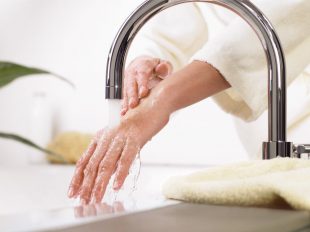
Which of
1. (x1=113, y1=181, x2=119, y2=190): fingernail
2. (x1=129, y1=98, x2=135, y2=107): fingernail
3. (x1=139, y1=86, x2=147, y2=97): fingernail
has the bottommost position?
(x1=113, y1=181, x2=119, y2=190): fingernail

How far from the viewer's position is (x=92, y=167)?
3.01 feet

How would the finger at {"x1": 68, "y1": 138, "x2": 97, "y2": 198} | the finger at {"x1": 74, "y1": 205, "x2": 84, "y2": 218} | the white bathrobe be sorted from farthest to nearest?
the white bathrobe < the finger at {"x1": 68, "y1": 138, "x2": 97, "y2": 198} < the finger at {"x1": 74, "y1": 205, "x2": 84, "y2": 218}

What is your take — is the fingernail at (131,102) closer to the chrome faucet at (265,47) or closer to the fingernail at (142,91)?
the fingernail at (142,91)

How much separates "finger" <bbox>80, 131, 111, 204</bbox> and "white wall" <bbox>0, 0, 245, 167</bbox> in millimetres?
983

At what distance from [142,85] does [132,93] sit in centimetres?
2

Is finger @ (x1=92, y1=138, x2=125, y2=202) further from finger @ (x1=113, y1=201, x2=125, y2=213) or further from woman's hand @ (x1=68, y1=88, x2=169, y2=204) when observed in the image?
finger @ (x1=113, y1=201, x2=125, y2=213)

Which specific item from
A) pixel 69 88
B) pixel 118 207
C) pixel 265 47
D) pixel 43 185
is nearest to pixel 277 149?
pixel 265 47

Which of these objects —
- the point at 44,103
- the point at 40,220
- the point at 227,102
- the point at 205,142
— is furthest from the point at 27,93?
the point at 40,220

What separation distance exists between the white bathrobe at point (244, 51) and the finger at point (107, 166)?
252 millimetres

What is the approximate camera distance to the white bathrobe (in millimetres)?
1161

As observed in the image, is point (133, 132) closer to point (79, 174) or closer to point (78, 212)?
point (79, 174)

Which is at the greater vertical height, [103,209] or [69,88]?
[69,88]

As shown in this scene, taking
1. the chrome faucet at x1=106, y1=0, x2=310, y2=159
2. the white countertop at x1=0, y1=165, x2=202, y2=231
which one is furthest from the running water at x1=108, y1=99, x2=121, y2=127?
the white countertop at x1=0, y1=165, x2=202, y2=231

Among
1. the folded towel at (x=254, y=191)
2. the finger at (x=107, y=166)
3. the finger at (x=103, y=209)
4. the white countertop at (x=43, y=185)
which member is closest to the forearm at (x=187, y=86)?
the finger at (x=107, y=166)
